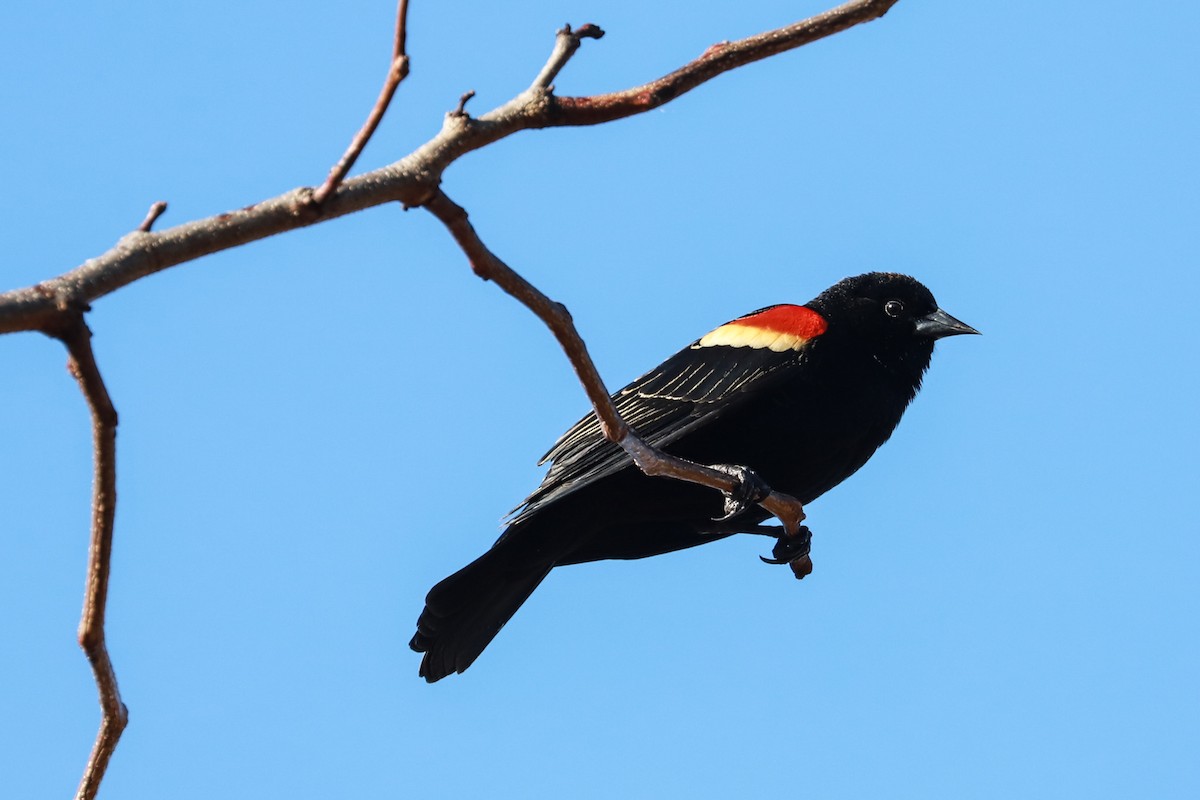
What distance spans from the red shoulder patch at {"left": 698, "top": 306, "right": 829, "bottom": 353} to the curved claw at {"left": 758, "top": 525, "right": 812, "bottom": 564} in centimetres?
80

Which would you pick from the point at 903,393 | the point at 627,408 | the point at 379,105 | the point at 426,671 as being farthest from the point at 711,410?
the point at 379,105

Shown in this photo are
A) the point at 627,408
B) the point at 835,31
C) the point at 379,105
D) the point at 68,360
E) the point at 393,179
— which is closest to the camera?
the point at 68,360

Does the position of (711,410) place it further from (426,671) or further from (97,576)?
(97,576)

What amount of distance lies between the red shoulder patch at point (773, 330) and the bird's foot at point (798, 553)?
811mm

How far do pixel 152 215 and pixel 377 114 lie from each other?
0.42 metres

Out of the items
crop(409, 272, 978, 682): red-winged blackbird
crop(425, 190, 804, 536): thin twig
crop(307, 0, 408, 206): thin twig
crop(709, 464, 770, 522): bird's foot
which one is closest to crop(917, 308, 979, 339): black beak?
crop(409, 272, 978, 682): red-winged blackbird

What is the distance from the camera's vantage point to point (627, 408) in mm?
6004

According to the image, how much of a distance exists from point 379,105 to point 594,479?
3.19 meters

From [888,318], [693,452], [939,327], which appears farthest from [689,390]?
[939,327]

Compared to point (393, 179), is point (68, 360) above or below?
below

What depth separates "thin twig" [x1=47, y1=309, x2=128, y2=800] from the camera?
2217 millimetres

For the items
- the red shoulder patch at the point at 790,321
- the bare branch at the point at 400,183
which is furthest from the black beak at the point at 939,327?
the bare branch at the point at 400,183

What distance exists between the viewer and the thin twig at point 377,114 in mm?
2414

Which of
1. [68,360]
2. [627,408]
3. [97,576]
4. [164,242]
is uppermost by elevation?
[627,408]
